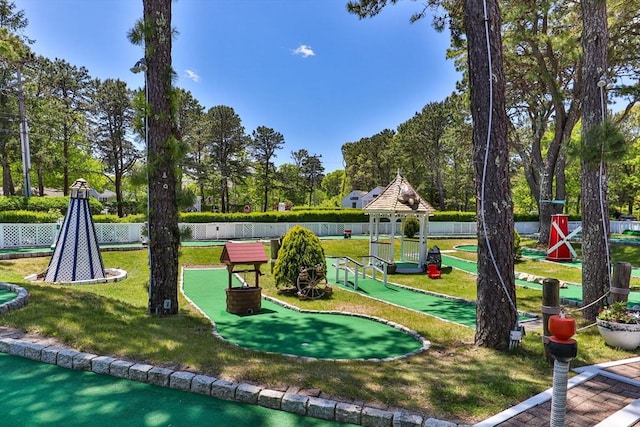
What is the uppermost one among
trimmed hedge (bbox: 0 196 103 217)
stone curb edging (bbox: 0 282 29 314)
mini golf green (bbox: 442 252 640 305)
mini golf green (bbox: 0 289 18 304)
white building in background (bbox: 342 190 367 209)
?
white building in background (bbox: 342 190 367 209)

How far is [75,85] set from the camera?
27.0 m

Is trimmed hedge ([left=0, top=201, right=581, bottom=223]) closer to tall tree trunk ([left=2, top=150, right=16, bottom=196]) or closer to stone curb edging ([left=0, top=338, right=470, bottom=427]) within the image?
tall tree trunk ([left=2, top=150, right=16, bottom=196])

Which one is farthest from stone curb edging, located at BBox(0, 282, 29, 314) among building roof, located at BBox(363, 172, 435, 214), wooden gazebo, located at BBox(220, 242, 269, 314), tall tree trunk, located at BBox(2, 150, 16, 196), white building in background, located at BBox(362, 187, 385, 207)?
white building in background, located at BBox(362, 187, 385, 207)

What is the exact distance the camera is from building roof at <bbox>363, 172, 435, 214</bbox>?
1314 centimetres

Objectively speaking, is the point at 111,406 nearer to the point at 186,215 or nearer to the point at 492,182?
the point at 492,182

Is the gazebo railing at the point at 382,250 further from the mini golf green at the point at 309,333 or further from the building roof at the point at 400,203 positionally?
the mini golf green at the point at 309,333

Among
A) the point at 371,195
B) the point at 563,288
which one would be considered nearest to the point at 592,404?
the point at 563,288

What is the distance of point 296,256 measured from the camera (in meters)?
8.99

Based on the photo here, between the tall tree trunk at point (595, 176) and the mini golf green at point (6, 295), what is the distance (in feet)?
30.5

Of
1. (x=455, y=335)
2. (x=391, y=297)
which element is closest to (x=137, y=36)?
(x=455, y=335)

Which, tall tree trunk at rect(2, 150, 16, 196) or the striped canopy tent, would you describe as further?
tall tree trunk at rect(2, 150, 16, 196)

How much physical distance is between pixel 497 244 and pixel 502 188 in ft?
2.32

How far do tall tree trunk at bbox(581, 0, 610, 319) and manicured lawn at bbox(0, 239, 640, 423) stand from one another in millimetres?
816

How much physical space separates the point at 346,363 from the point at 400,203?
373 inches
